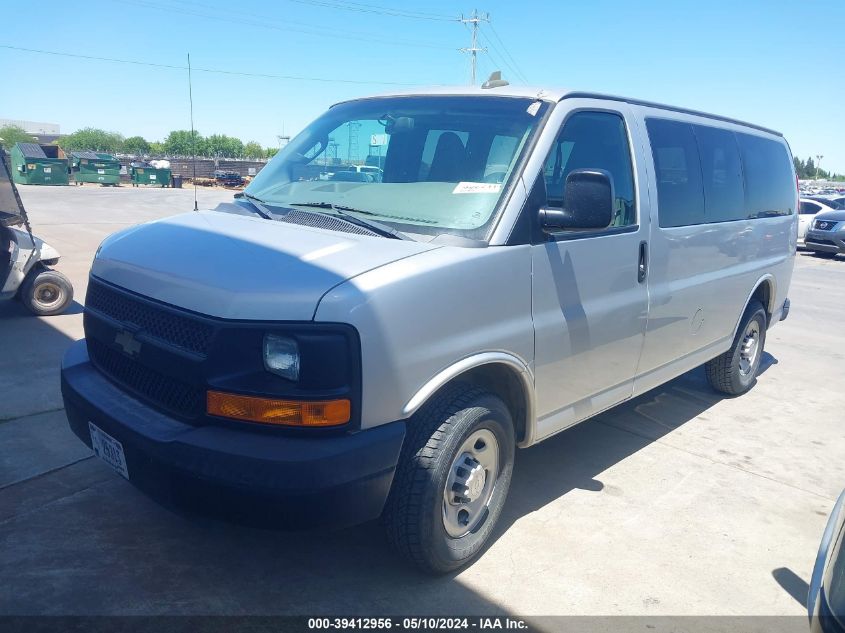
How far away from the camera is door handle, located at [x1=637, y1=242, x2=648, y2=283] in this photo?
13.4 ft

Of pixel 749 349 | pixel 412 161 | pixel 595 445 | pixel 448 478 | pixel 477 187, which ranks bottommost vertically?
pixel 595 445

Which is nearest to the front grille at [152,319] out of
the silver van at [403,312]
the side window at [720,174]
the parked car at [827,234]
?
the silver van at [403,312]

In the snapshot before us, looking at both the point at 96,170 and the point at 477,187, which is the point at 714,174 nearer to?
the point at 477,187

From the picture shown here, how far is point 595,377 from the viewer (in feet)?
12.9

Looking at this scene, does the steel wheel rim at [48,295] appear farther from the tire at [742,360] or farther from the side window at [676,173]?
the tire at [742,360]

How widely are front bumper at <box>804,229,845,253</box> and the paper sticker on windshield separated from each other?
17.8 metres

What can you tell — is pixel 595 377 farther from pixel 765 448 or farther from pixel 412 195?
pixel 765 448

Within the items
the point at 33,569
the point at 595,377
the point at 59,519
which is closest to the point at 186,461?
the point at 33,569

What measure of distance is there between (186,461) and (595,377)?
2.26m

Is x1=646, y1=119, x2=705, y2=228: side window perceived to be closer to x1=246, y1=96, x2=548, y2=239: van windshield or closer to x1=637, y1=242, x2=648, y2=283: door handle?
x1=637, y1=242, x2=648, y2=283: door handle

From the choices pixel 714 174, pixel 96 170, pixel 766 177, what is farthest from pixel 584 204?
pixel 96 170

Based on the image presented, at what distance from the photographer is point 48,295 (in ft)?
25.4

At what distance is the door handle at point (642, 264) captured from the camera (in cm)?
408

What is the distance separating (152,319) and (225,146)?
464 feet
